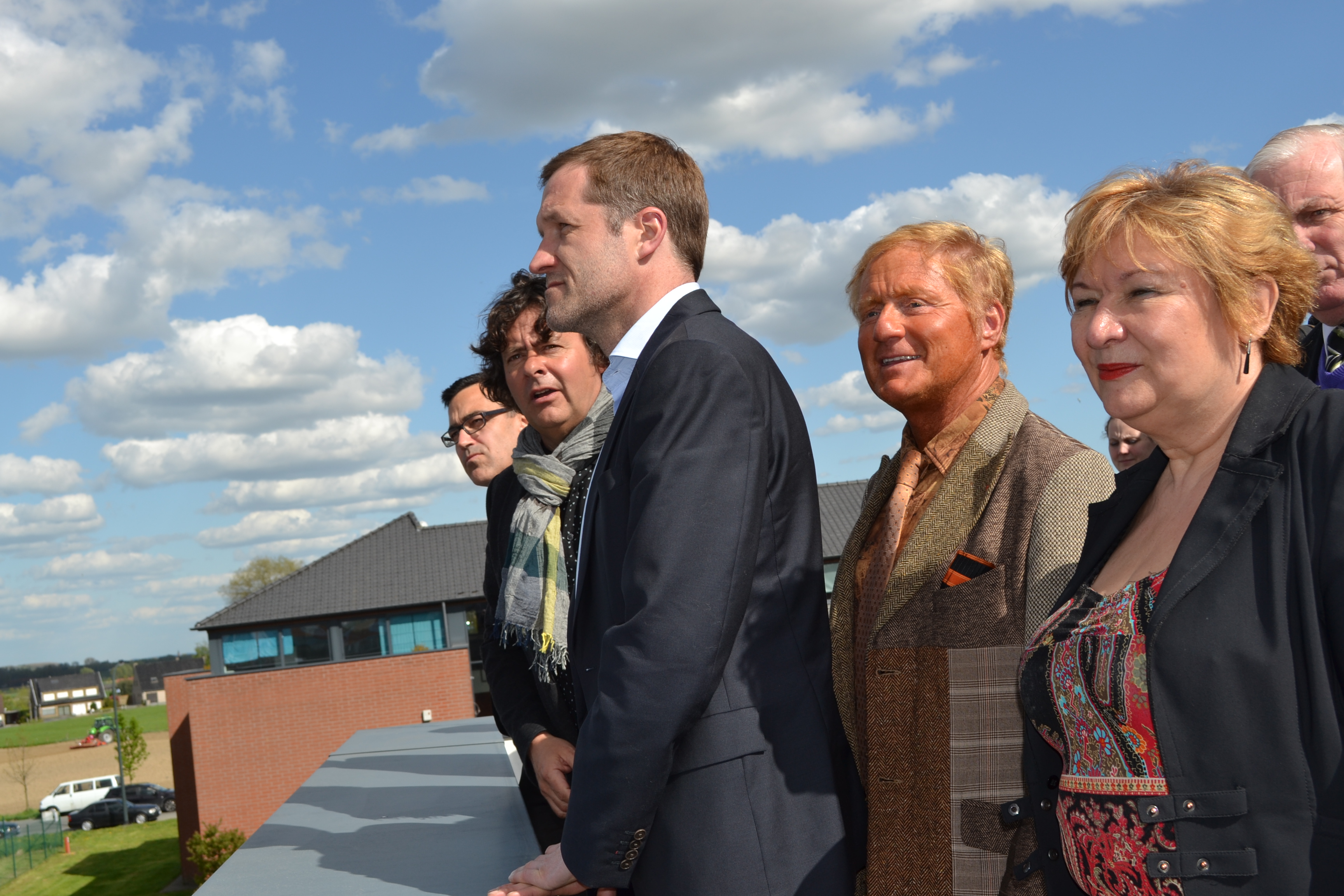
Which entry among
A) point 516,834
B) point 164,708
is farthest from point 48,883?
point 164,708

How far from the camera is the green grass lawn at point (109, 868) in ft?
128

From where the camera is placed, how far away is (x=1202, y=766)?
1.43 metres

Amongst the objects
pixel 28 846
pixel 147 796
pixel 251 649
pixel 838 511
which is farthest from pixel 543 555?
pixel 147 796

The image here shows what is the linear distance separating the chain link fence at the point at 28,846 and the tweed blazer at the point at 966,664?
49.4 meters

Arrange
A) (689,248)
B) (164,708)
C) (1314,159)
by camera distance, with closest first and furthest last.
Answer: (689,248), (1314,159), (164,708)

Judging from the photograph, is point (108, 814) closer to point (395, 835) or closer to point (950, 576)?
point (395, 835)

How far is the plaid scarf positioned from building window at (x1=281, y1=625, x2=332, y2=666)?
37457 mm

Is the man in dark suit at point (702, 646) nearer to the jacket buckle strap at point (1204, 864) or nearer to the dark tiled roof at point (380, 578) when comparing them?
the jacket buckle strap at point (1204, 864)

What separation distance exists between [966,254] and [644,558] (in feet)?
4.49

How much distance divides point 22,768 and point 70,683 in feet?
314

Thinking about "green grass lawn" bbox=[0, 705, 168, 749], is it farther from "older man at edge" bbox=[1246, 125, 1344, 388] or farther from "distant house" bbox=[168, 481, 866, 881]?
"older man at edge" bbox=[1246, 125, 1344, 388]

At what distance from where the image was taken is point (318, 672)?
3167 centimetres

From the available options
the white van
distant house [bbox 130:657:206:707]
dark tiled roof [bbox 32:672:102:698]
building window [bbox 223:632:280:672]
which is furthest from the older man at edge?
dark tiled roof [bbox 32:672:102:698]

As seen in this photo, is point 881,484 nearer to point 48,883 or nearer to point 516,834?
point 516,834
